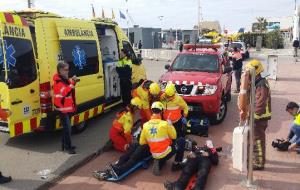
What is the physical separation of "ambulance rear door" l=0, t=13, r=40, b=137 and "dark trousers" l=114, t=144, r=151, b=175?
1923 mm

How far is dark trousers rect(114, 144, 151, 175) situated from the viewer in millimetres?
6387

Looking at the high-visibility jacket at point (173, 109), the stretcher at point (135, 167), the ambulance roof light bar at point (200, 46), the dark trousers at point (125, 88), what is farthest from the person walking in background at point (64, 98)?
the ambulance roof light bar at point (200, 46)

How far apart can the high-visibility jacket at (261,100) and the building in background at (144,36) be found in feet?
106

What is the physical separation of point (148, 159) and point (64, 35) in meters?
3.18

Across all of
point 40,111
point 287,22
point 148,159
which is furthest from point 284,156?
point 287,22

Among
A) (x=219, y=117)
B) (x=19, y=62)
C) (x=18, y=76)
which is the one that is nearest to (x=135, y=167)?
(x=18, y=76)

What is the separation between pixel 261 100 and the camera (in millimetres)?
6371

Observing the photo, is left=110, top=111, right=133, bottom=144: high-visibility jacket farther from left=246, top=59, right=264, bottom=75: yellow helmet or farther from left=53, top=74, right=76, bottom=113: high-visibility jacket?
left=246, top=59, right=264, bottom=75: yellow helmet

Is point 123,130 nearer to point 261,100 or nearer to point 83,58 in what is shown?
point 83,58

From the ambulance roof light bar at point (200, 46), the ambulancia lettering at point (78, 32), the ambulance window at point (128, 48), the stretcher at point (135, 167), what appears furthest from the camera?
the ambulance roof light bar at point (200, 46)

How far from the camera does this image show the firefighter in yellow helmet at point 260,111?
20.9ft

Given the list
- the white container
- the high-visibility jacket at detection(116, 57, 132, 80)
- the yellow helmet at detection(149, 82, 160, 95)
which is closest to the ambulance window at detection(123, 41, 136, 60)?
the high-visibility jacket at detection(116, 57, 132, 80)

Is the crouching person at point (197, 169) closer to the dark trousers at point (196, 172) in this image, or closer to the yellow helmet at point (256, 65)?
the dark trousers at point (196, 172)

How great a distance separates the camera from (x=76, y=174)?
654 centimetres
